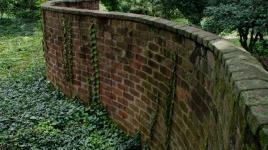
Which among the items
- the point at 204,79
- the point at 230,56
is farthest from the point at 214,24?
the point at 230,56

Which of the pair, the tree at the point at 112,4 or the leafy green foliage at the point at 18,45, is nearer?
the leafy green foliage at the point at 18,45

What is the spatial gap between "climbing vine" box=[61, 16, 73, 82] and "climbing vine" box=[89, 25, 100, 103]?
82cm

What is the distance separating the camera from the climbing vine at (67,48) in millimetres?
8297

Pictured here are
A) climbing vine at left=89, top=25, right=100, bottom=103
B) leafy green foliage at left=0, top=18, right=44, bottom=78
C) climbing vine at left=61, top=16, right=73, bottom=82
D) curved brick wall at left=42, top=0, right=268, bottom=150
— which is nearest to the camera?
curved brick wall at left=42, top=0, right=268, bottom=150

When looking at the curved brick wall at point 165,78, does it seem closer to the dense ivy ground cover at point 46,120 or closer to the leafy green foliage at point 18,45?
the dense ivy ground cover at point 46,120

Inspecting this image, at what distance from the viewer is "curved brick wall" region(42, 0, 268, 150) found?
8.48 feet

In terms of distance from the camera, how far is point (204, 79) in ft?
13.2

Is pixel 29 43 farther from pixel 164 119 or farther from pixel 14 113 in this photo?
pixel 164 119

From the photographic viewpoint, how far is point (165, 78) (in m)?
5.41

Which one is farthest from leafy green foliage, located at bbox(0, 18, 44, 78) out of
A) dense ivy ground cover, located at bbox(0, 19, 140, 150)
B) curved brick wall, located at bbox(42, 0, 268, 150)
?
curved brick wall, located at bbox(42, 0, 268, 150)

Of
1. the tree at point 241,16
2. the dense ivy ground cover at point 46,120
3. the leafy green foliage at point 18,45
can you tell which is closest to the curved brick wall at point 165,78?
the dense ivy ground cover at point 46,120

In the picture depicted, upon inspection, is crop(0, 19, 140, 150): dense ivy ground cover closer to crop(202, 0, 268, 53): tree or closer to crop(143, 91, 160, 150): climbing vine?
crop(143, 91, 160, 150): climbing vine

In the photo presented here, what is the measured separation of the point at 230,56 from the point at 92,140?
406 centimetres

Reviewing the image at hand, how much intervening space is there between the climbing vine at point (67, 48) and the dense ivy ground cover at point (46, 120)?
55 cm
